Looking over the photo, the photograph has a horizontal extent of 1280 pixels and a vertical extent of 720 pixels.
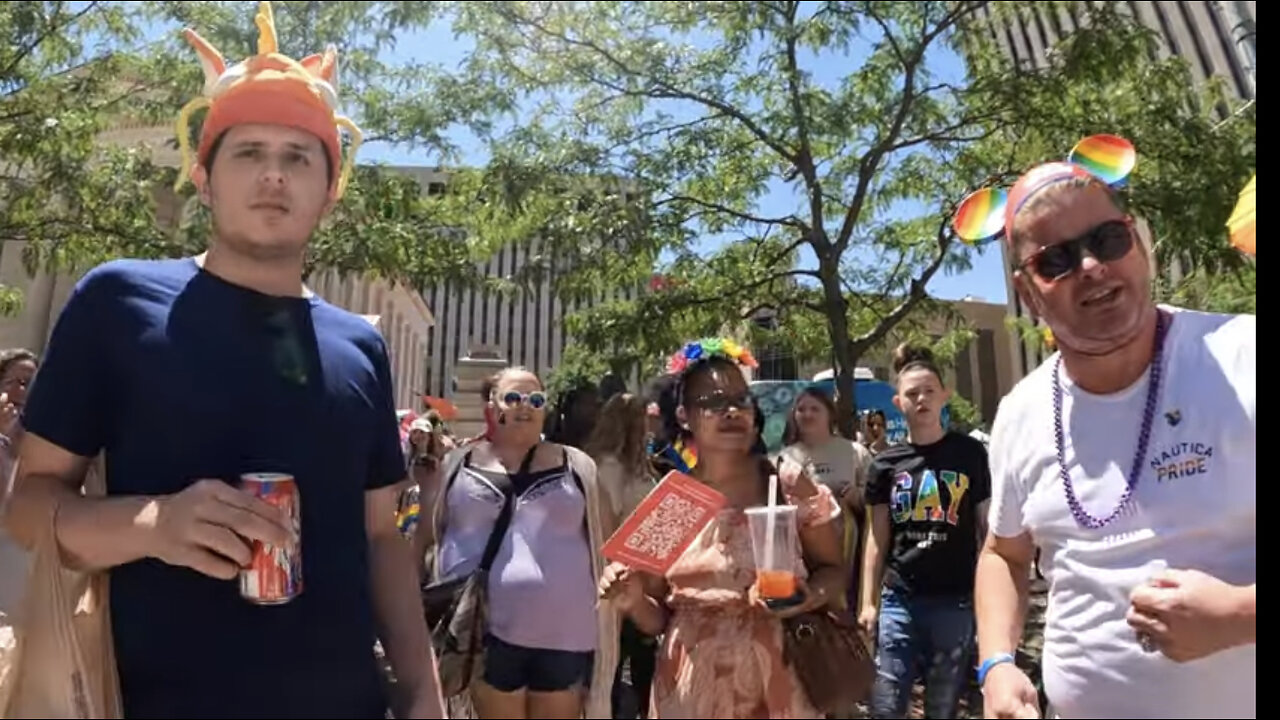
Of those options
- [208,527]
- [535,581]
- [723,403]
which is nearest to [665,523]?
[723,403]

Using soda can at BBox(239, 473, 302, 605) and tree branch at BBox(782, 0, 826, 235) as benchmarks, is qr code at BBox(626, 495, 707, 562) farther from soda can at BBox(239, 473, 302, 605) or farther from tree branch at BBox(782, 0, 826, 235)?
tree branch at BBox(782, 0, 826, 235)

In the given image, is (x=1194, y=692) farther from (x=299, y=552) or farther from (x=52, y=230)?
(x=52, y=230)

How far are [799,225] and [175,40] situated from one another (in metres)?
5.54

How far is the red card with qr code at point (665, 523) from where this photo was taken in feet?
8.67

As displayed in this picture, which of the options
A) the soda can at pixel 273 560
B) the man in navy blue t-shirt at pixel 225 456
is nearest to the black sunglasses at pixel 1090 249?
the man in navy blue t-shirt at pixel 225 456

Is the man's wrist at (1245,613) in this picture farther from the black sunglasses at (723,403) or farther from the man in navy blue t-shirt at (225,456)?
the black sunglasses at (723,403)

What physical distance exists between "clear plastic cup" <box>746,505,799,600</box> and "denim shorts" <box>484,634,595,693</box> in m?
1.64

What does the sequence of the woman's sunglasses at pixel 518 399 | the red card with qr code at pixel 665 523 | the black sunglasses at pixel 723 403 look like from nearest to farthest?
the red card with qr code at pixel 665 523
the black sunglasses at pixel 723 403
the woman's sunglasses at pixel 518 399

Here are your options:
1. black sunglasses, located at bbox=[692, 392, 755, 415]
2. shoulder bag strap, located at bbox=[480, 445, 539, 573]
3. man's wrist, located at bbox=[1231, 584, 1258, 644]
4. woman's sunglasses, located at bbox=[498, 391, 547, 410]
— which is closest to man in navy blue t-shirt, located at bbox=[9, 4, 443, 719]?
man's wrist, located at bbox=[1231, 584, 1258, 644]

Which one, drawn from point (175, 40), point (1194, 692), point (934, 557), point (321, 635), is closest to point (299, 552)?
point (321, 635)

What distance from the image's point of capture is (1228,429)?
159cm

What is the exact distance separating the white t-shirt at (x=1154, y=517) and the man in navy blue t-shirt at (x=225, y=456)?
1.22 m

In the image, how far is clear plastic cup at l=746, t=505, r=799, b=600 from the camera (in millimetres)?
2518

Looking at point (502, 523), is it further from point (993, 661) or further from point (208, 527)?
point (208, 527)
